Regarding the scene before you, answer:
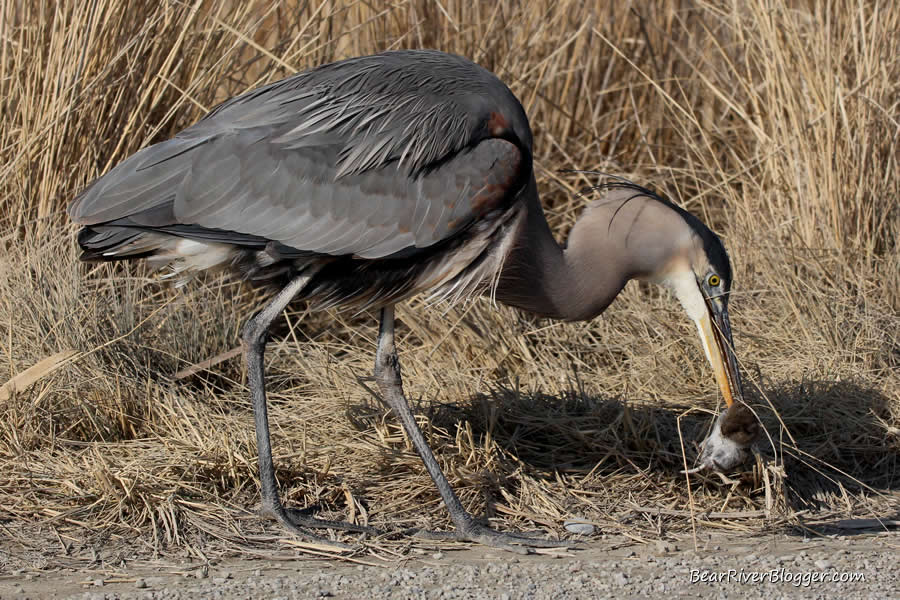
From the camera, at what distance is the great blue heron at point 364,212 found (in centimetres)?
424

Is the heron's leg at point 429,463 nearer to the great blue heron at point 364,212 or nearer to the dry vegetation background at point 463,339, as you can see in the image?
the great blue heron at point 364,212

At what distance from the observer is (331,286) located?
4.44 meters

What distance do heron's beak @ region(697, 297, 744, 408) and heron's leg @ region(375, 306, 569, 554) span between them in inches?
38.8

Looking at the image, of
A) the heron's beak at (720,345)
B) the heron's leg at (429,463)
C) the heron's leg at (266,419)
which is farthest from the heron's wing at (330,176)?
the heron's beak at (720,345)

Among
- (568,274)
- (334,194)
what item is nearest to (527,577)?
(568,274)

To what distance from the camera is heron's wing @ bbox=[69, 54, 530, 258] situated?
4.23 meters

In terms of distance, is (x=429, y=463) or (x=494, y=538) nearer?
(x=494, y=538)

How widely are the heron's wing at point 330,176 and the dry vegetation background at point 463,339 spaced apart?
866mm

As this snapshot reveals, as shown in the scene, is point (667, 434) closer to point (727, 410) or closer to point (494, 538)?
point (727, 410)

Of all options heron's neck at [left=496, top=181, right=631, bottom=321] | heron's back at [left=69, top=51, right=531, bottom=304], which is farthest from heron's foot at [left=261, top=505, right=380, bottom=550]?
heron's neck at [left=496, top=181, right=631, bottom=321]

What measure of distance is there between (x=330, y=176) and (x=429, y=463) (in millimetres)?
1147

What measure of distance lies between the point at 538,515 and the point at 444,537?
16.7 inches

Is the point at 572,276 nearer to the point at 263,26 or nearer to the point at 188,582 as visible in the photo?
the point at 188,582

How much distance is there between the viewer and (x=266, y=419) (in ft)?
14.1
